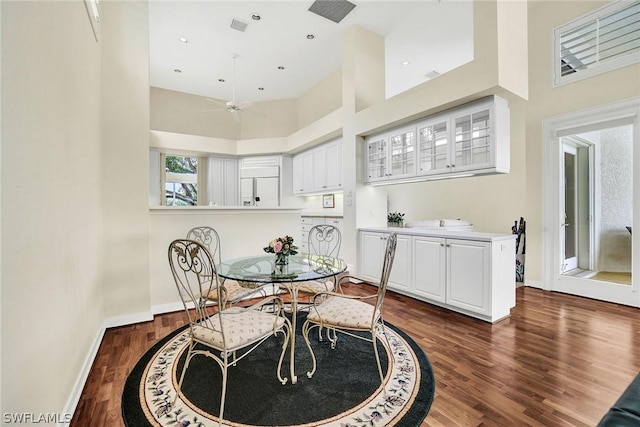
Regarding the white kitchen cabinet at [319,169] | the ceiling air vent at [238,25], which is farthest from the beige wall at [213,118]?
the ceiling air vent at [238,25]

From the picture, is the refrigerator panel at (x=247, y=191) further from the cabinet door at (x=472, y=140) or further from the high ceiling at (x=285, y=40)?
the cabinet door at (x=472, y=140)

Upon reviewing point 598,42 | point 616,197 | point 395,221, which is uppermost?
point 598,42

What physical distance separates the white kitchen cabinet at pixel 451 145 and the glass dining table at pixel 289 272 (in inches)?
78.8

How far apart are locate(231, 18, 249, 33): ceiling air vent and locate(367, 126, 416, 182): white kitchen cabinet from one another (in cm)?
263

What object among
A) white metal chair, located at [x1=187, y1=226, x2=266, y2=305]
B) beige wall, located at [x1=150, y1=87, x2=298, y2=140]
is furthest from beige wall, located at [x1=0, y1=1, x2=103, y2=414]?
beige wall, located at [x1=150, y1=87, x2=298, y2=140]

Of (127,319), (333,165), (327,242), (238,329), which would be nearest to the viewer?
(238,329)

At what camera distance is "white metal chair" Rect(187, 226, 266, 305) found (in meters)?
2.48

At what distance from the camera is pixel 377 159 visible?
450cm

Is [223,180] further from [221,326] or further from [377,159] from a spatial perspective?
[221,326]

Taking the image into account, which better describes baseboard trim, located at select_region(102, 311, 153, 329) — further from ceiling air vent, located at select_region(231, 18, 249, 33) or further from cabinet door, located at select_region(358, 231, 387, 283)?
ceiling air vent, located at select_region(231, 18, 249, 33)

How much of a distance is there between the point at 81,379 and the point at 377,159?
4094 millimetres

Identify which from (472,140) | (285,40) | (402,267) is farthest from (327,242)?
(285,40)

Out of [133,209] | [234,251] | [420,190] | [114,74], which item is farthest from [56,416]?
[420,190]

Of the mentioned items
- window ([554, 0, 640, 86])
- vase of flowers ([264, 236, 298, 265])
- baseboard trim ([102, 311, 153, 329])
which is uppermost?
window ([554, 0, 640, 86])
